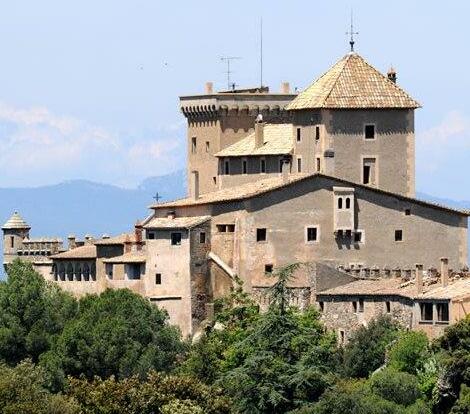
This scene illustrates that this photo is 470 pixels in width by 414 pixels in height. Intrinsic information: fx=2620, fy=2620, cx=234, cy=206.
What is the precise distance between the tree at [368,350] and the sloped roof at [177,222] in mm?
14011

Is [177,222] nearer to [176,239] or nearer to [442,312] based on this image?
[176,239]

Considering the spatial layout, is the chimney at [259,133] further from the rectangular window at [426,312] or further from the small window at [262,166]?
the rectangular window at [426,312]

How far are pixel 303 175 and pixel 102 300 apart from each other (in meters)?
9.63

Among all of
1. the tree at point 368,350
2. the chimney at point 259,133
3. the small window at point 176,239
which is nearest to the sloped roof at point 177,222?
the small window at point 176,239

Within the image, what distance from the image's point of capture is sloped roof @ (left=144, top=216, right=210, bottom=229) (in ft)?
340

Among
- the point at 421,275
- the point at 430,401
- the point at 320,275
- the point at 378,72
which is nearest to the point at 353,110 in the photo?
the point at 378,72

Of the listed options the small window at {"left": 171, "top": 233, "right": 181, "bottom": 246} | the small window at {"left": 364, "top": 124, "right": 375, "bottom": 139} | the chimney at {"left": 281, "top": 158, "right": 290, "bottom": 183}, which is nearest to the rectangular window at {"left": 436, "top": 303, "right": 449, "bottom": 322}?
the chimney at {"left": 281, "top": 158, "right": 290, "bottom": 183}

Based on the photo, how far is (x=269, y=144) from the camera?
111m

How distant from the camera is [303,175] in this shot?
344 feet

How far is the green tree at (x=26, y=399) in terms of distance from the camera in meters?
74.9

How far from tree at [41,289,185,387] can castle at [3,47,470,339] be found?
3.17 m

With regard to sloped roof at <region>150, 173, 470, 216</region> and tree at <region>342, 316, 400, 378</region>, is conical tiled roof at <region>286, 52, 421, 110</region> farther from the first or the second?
tree at <region>342, 316, 400, 378</region>

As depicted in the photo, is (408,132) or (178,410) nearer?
(178,410)

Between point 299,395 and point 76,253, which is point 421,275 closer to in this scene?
point 299,395
